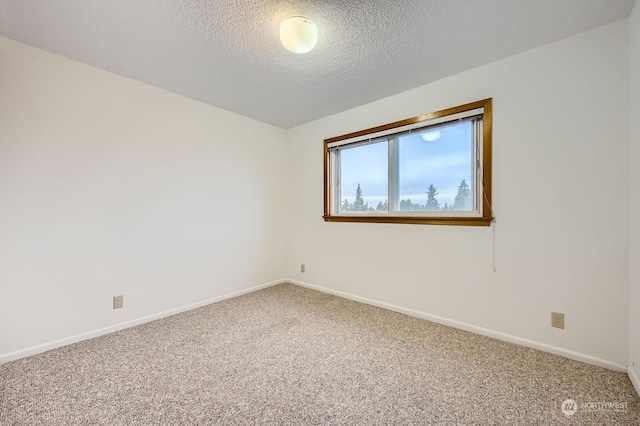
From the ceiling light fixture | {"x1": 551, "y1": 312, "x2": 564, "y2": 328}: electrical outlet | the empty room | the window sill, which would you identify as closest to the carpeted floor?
the empty room

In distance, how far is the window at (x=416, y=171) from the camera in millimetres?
2264

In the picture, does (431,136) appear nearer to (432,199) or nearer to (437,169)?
(437,169)

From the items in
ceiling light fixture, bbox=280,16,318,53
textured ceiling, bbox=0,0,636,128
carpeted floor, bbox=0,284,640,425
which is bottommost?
carpeted floor, bbox=0,284,640,425

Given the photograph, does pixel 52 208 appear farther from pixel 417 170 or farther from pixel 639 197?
pixel 639 197

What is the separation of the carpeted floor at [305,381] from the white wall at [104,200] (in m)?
0.36

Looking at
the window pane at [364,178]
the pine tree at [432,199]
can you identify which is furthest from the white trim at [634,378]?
the window pane at [364,178]

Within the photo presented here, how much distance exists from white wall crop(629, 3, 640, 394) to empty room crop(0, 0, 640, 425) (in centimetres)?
2

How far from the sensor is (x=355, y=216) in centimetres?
306

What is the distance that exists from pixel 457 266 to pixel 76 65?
12.0ft

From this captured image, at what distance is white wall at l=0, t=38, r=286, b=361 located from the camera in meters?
1.88

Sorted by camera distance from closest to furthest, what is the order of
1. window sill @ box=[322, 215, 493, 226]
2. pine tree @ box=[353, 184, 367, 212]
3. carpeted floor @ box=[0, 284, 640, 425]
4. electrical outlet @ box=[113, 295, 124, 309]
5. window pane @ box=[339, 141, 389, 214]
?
carpeted floor @ box=[0, 284, 640, 425]
window sill @ box=[322, 215, 493, 226]
electrical outlet @ box=[113, 295, 124, 309]
window pane @ box=[339, 141, 389, 214]
pine tree @ box=[353, 184, 367, 212]

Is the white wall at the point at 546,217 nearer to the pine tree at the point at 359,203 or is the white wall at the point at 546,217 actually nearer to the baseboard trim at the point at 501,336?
the baseboard trim at the point at 501,336

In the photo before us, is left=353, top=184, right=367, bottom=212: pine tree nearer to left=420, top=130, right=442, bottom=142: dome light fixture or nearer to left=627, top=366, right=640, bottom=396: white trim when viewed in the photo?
left=420, top=130, right=442, bottom=142: dome light fixture

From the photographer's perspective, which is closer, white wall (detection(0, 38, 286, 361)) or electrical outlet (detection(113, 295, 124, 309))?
white wall (detection(0, 38, 286, 361))
